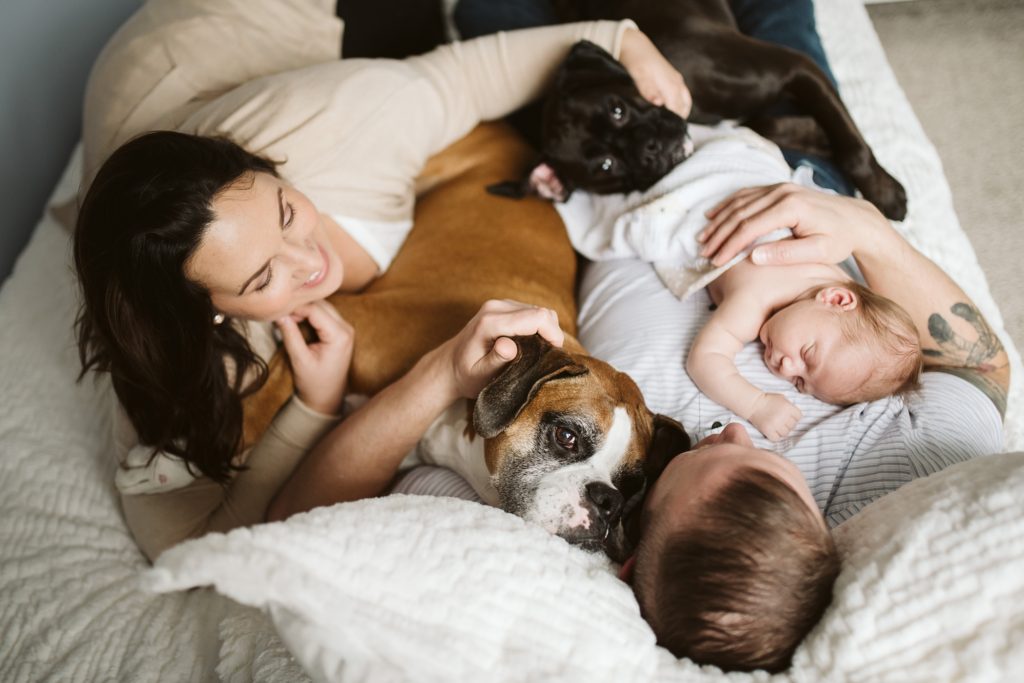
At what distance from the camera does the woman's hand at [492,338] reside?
4.92 feet

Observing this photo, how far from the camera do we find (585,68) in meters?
2.29

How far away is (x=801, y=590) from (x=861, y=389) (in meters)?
0.74

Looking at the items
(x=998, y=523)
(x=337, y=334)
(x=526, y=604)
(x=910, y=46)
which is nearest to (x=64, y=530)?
(x=337, y=334)

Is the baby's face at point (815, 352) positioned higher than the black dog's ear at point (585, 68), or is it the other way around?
the black dog's ear at point (585, 68)

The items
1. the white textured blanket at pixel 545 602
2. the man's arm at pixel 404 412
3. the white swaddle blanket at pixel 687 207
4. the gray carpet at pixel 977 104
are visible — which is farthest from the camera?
the gray carpet at pixel 977 104

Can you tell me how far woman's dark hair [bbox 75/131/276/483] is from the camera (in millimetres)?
1552

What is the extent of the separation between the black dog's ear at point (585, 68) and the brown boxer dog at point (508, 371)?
13.8 inches

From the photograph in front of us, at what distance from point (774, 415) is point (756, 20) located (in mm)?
1920

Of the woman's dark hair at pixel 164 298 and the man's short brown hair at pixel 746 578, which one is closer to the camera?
the man's short brown hair at pixel 746 578

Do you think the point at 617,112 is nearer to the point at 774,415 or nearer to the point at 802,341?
the point at 802,341

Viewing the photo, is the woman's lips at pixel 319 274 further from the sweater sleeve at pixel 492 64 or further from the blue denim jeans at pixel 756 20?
the blue denim jeans at pixel 756 20

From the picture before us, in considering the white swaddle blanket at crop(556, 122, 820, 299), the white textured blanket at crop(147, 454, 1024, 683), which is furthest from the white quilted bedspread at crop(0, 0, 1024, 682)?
the white swaddle blanket at crop(556, 122, 820, 299)

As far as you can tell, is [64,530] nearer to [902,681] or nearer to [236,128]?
[236,128]

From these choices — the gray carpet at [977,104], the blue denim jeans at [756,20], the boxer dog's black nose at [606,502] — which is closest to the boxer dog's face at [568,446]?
Answer: the boxer dog's black nose at [606,502]
